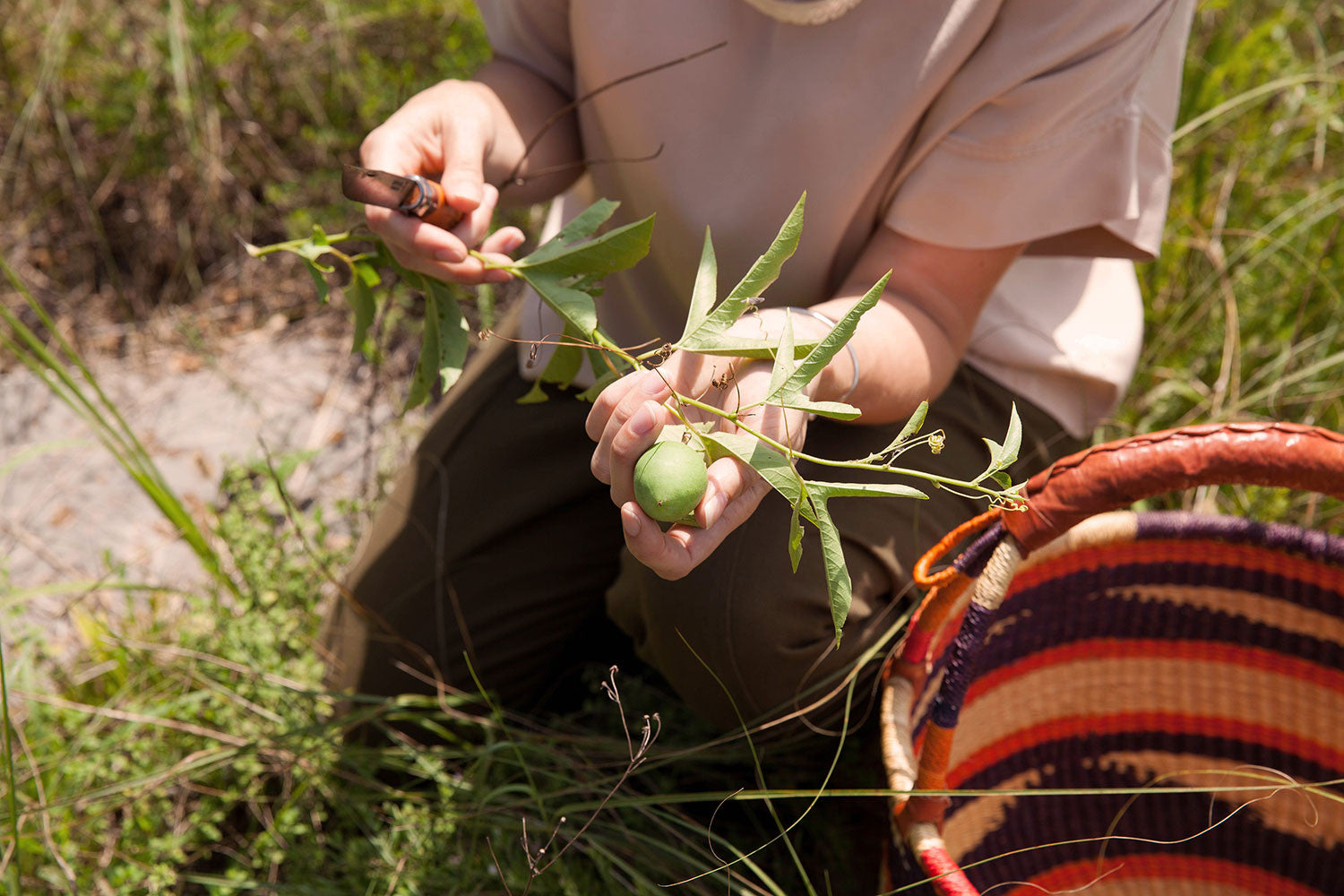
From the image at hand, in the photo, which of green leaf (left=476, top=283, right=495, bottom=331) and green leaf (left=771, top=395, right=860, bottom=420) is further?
green leaf (left=476, top=283, right=495, bottom=331)

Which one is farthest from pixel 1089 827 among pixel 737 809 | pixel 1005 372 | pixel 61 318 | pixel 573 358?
pixel 61 318


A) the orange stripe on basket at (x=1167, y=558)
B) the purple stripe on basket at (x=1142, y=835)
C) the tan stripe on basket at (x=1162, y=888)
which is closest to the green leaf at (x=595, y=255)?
the orange stripe on basket at (x=1167, y=558)

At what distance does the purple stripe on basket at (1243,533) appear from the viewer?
94cm

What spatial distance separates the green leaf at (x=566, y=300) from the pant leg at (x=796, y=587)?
289 mm

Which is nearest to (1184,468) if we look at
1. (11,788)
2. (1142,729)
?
(1142,729)

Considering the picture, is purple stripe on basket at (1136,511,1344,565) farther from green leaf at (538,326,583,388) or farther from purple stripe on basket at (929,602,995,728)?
green leaf at (538,326,583,388)

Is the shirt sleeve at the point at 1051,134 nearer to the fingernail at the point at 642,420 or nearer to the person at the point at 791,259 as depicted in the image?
the person at the point at 791,259

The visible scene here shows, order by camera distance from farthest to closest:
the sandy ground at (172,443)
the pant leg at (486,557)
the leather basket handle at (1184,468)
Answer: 1. the sandy ground at (172,443)
2. the pant leg at (486,557)
3. the leather basket handle at (1184,468)

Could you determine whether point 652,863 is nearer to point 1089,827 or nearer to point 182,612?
point 1089,827

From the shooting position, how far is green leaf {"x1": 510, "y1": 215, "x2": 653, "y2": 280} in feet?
2.53

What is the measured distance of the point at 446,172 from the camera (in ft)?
3.00

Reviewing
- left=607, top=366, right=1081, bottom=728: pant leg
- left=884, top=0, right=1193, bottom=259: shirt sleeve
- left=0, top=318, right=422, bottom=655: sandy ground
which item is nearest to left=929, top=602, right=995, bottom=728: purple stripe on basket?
left=607, top=366, right=1081, bottom=728: pant leg

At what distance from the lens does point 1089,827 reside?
43.0 inches

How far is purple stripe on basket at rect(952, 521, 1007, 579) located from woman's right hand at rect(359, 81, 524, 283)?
0.47 meters
